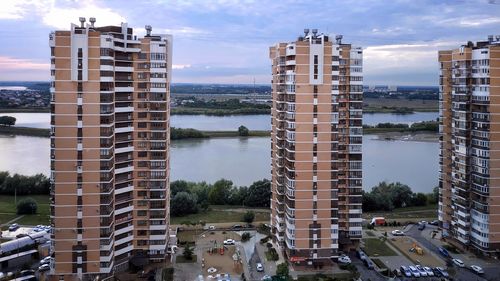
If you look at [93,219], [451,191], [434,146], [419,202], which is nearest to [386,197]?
[419,202]

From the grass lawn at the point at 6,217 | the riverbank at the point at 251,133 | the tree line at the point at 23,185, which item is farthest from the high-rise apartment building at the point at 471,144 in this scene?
the riverbank at the point at 251,133

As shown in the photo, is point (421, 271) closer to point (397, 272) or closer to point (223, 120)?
point (397, 272)

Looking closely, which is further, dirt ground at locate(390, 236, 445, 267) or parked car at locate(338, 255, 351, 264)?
dirt ground at locate(390, 236, 445, 267)

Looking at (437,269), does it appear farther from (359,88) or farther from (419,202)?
(419,202)

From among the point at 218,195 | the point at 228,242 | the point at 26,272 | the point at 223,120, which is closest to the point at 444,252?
the point at 228,242

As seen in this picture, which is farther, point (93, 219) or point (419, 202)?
point (419, 202)

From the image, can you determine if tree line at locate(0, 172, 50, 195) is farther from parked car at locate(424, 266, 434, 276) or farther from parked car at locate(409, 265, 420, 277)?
parked car at locate(424, 266, 434, 276)

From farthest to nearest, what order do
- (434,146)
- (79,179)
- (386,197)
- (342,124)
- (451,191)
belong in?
(434,146)
(386,197)
(451,191)
(342,124)
(79,179)

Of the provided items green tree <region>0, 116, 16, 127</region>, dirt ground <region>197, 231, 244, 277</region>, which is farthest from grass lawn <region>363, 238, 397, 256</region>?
green tree <region>0, 116, 16, 127</region>
